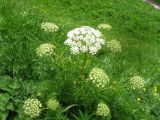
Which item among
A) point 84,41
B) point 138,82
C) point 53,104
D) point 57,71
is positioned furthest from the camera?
point 57,71

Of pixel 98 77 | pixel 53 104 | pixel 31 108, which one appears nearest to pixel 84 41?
pixel 98 77

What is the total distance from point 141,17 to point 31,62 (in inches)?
610

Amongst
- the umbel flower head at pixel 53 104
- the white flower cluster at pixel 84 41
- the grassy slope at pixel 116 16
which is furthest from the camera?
the grassy slope at pixel 116 16

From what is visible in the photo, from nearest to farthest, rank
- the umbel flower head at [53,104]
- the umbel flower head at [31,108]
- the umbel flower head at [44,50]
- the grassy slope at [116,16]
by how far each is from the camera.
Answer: the umbel flower head at [31,108], the umbel flower head at [53,104], the umbel flower head at [44,50], the grassy slope at [116,16]

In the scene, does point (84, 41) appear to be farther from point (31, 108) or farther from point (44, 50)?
point (31, 108)

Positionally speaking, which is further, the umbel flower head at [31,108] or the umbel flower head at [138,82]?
the umbel flower head at [138,82]

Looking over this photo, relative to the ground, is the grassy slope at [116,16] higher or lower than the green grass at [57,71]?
lower

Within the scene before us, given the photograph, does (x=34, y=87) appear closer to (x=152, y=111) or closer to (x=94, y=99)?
(x=94, y=99)

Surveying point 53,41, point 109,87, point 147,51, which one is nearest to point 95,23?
point 147,51

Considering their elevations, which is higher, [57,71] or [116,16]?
[57,71]

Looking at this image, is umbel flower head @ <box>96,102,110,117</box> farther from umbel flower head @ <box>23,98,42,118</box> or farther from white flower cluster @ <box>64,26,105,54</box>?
umbel flower head @ <box>23,98,42,118</box>

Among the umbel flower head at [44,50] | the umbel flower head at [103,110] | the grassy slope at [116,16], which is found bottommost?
the grassy slope at [116,16]

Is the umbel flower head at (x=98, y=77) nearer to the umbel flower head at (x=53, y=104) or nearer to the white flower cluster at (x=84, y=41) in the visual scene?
the white flower cluster at (x=84, y=41)

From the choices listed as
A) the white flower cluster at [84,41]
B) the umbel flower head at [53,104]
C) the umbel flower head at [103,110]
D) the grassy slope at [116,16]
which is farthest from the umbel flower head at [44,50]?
the grassy slope at [116,16]
